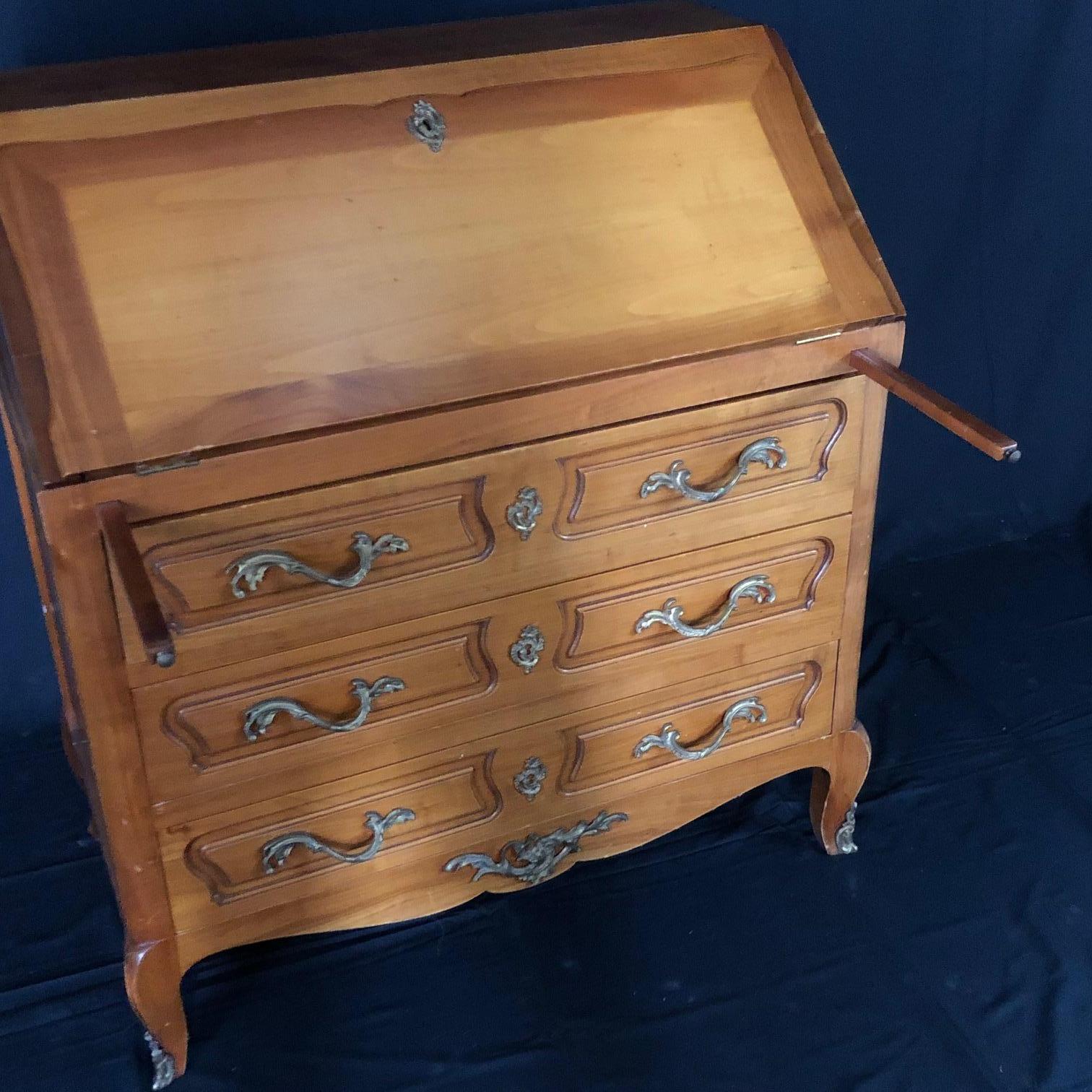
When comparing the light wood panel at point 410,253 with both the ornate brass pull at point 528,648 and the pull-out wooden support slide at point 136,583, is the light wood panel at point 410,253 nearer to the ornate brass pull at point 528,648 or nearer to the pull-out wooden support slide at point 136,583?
the pull-out wooden support slide at point 136,583

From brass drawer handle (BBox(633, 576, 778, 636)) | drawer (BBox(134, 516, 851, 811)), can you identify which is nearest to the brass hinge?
drawer (BBox(134, 516, 851, 811))

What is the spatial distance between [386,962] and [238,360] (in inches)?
35.0

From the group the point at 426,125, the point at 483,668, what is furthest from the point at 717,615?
the point at 426,125

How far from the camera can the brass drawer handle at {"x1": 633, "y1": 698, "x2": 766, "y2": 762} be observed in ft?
4.98

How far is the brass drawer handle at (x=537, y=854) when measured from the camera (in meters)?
1.52

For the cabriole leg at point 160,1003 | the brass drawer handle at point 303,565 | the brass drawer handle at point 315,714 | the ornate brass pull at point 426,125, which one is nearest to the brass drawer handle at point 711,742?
the brass drawer handle at point 315,714

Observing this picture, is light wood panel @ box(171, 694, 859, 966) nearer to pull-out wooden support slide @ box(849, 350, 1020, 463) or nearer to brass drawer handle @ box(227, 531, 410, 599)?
brass drawer handle @ box(227, 531, 410, 599)

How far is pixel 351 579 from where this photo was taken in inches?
47.3

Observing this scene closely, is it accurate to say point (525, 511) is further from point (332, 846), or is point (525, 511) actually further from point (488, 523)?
point (332, 846)

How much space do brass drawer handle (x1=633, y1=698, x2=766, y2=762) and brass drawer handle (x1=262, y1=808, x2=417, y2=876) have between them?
1.01ft

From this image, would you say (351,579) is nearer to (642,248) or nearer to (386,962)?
(642,248)

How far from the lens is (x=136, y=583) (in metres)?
0.99

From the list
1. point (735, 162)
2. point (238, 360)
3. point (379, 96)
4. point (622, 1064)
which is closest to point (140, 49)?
point (379, 96)

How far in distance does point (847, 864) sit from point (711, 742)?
0.38m
